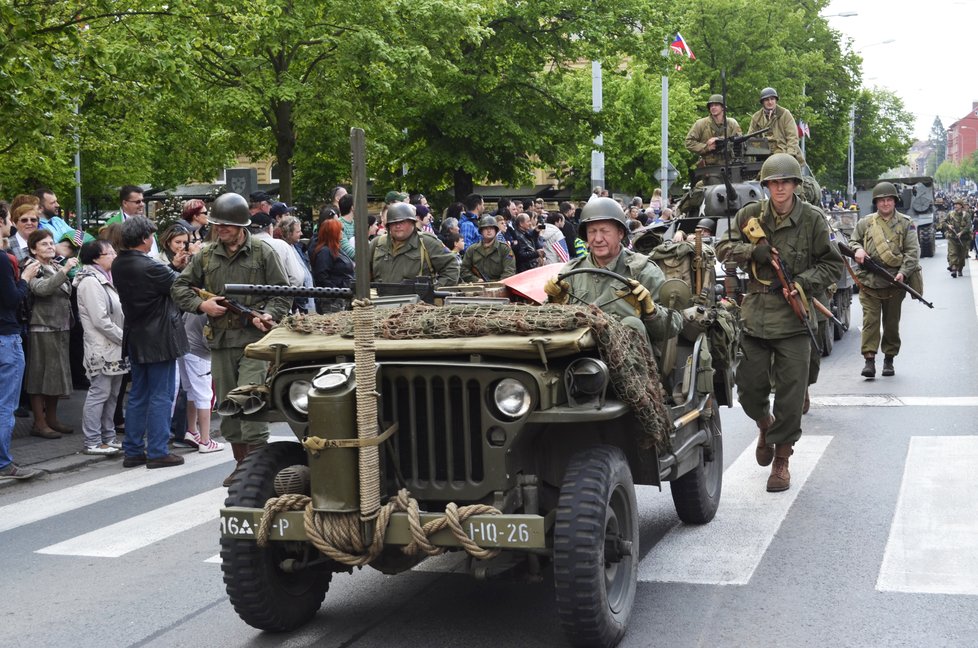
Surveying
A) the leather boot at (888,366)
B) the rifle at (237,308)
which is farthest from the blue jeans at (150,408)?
the leather boot at (888,366)

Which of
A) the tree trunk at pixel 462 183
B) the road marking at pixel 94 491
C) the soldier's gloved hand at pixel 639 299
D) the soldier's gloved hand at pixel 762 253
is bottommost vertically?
the road marking at pixel 94 491

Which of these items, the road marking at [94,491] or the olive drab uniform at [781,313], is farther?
the road marking at [94,491]

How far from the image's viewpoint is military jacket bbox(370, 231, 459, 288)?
33.0ft

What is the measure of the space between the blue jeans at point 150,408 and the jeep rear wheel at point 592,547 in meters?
5.87

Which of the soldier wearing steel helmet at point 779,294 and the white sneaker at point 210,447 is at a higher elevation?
the soldier wearing steel helmet at point 779,294

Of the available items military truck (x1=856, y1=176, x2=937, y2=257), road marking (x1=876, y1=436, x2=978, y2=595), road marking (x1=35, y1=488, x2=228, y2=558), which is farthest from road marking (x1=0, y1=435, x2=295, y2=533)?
military truck (x1=856, y1=176, x2=937, y2=257)

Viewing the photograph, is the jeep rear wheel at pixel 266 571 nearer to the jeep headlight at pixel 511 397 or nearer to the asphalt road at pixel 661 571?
the asphalt road at pixel 661 571

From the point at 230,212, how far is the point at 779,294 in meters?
3.75

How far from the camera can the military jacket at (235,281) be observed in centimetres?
857

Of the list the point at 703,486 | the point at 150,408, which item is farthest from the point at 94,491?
the point at 703,486

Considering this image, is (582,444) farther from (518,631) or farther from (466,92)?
(466,92)

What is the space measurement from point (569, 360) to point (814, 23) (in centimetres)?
5493

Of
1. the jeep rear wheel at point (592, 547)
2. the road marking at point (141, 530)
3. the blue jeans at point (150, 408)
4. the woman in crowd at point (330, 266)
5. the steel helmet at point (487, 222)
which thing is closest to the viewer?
the jeep rear wheel at point (592, 547)

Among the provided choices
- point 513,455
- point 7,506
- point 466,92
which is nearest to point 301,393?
point 513,455
